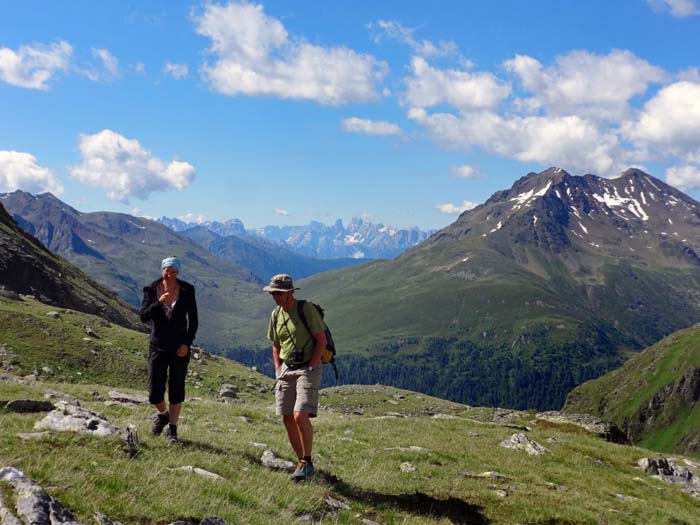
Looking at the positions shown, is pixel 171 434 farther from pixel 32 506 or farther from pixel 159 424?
pixel 32 506

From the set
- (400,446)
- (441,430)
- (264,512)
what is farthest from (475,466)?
(264,512)

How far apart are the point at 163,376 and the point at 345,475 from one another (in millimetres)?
5526

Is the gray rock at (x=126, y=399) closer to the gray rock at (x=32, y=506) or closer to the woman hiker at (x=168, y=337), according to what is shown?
the woman hiker at (x=168, y=337)

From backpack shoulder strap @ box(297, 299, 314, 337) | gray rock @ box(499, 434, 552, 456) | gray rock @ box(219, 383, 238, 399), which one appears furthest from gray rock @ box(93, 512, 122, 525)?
gray rock @ box(219, 383, 238, 399)

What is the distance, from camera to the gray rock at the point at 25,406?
510 inches

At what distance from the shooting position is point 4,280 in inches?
2307

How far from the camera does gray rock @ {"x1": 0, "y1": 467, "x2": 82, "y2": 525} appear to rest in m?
6.29

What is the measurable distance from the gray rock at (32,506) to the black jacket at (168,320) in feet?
19.4

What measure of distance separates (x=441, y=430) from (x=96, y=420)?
17010 millimetres

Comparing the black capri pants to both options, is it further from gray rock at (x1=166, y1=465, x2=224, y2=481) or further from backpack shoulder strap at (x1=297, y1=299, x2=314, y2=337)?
backpack shoulder strap at (x1=297, y1=299, x2=314, y2=337)

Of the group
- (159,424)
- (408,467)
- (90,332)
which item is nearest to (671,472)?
(408,467)

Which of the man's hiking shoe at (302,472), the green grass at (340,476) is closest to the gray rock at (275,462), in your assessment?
the green grass at (340,476)

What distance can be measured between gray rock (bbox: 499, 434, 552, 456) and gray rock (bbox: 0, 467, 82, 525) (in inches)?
728

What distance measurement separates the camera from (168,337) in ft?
42.7
